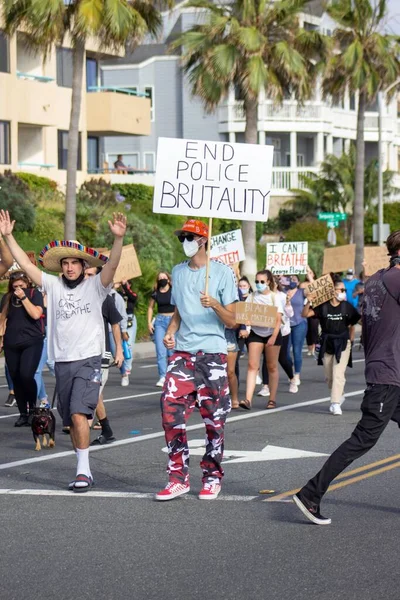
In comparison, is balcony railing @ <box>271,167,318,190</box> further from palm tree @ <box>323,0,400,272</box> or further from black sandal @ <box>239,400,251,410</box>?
black sandal @ <box>239,400,251,410</box>

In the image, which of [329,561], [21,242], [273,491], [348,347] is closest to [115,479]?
[273,491]

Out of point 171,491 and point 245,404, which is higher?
point 171,491

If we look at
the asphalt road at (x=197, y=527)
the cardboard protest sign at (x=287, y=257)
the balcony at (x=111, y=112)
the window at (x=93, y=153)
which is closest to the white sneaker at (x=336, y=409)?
the asphalt road at (x=197, y=527)

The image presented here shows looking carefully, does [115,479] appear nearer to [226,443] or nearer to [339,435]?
[226,443]

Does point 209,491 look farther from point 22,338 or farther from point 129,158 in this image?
point 129,158

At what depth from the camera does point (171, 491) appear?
8812mm

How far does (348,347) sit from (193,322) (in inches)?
243

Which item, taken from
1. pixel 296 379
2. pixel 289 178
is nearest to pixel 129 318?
pixel 296 379

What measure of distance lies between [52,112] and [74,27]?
13315 mm

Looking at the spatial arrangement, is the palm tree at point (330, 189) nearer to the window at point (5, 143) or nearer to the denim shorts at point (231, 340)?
the window at point (5, 143)

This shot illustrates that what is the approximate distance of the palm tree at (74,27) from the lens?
90.8 ft

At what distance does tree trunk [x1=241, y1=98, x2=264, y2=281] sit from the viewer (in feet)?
108

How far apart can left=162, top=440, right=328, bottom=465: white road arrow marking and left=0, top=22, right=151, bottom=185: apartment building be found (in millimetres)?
27241

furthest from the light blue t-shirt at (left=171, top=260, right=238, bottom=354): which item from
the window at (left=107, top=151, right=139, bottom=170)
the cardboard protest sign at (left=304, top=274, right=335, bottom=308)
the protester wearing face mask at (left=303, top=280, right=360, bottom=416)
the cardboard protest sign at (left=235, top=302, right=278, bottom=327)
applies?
the window at (left=107, top=151, right=139, bottom=170)
